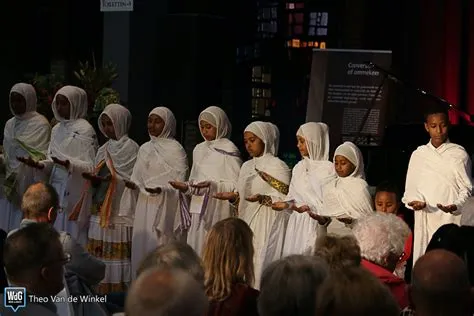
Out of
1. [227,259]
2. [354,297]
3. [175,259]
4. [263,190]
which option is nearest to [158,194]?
[263,190]

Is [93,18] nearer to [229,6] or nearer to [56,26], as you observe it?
[56,26]

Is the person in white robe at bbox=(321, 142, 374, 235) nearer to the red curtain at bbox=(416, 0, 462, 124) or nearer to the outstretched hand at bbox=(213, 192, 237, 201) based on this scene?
the outstretched hand at bbox=(213, 192, 237, 201)

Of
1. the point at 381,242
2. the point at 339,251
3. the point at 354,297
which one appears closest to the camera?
the point at 354,297

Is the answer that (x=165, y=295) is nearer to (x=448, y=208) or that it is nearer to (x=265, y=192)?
(x=448, y=208)

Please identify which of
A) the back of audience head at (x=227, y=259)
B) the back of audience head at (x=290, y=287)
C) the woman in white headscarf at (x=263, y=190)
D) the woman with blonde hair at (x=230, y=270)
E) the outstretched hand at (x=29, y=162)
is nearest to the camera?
the back of audience head at (x=290, y=287)

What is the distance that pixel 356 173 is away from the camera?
10.5 meters

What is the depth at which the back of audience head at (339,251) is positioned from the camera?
606cm

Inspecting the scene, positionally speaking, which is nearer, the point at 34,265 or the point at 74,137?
the point at 34,265

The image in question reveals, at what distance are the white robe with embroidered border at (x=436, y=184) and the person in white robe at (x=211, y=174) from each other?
1.72m

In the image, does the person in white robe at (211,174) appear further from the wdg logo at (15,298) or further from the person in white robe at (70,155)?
the wdg logo at (15,298)

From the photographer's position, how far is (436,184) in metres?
10.7

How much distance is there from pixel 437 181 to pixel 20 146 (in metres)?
4.37

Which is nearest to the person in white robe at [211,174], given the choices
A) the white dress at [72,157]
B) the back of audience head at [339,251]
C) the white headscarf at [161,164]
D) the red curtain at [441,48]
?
the white headscarf at [161,164]

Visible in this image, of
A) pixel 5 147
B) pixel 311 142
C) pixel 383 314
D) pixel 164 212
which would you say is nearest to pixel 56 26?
pixel 5 147
